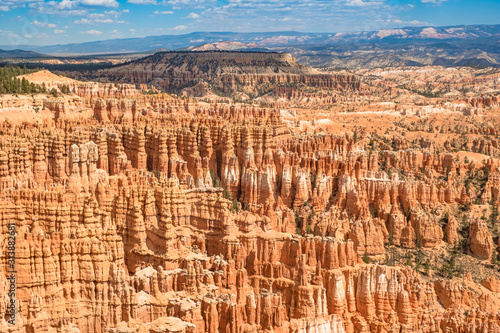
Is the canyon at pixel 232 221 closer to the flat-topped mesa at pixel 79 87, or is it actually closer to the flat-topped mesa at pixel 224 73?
the flat-topped mesa at pixel 79 87

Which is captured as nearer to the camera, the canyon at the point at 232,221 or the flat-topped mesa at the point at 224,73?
the canyon at the point at 232,221

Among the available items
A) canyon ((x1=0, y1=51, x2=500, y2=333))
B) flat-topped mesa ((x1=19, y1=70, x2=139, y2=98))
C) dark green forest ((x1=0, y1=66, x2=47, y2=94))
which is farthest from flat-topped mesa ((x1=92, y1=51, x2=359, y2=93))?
dark green forest ((x1=0, y1=66, x2=47, y2=94))

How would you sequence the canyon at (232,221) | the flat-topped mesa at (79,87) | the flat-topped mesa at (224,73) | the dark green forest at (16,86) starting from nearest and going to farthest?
the canyon at (232,221) → the dark green forest at (16,86) → the flat-topped mesa at (79,87) → the flat-topped mesa at (224,73)

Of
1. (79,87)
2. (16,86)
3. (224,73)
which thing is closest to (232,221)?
(16,86)

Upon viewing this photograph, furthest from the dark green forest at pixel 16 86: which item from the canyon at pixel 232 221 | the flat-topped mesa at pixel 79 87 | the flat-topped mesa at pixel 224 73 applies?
the flat-topped mesa at pixel 224 73

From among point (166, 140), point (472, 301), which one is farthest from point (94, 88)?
point (472, 301)

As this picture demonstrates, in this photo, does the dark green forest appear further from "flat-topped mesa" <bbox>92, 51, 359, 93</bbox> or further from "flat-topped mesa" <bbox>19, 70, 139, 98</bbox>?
"flat-topped mesa" <bbox>92, 51, 359, 93</bbox>

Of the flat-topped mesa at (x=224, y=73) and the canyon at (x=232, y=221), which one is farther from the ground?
the flat-topped mesa at (x=224, y=73)
